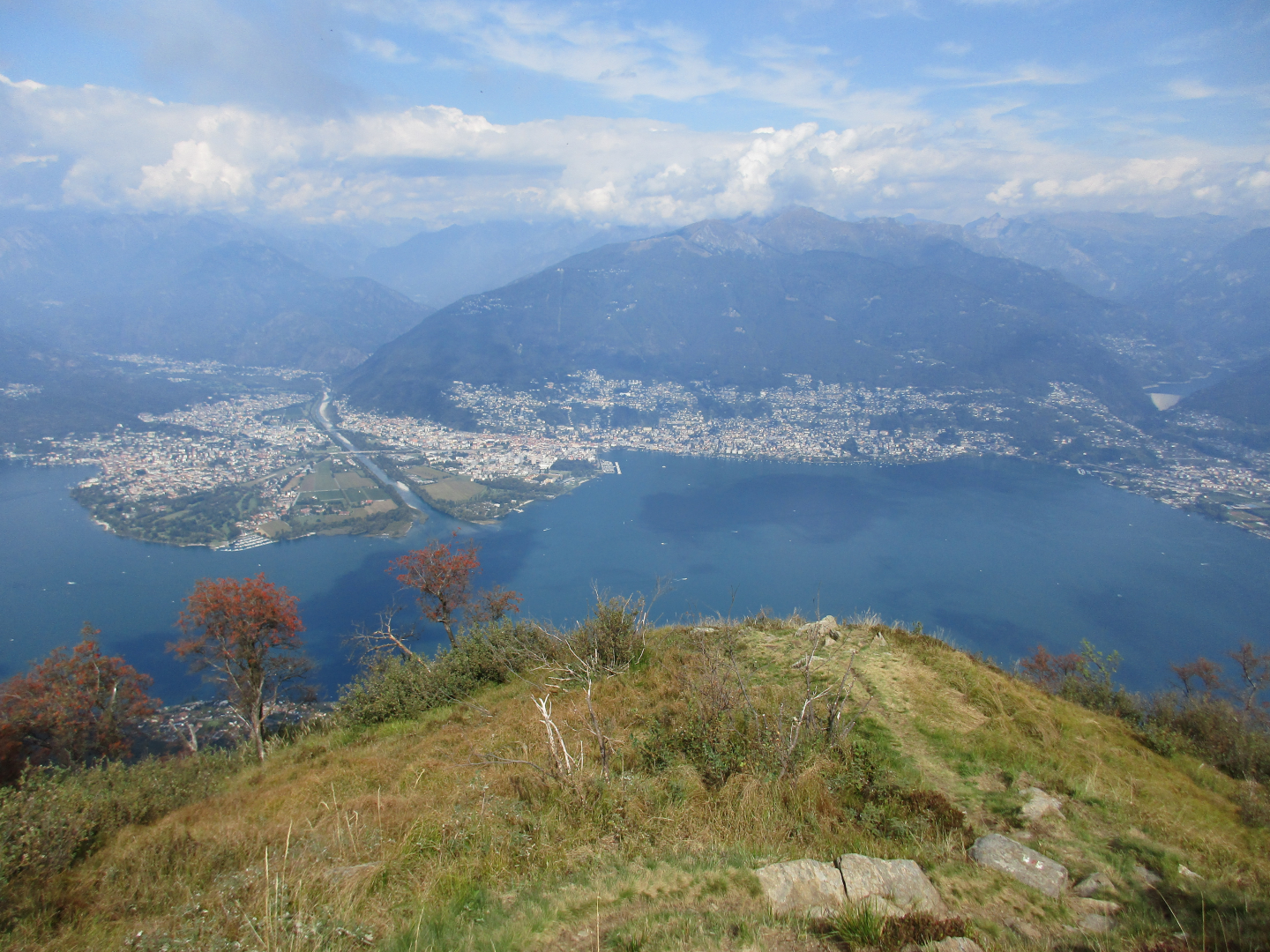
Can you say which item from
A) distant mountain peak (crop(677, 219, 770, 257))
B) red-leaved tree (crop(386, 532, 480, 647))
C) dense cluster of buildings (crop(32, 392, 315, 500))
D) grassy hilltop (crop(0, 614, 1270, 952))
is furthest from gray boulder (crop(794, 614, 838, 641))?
distant mountain peak (crop(677, 219, 770, 257))

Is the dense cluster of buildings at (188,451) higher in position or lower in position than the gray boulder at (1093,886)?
lower

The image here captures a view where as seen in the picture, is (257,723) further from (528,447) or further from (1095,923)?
(528,447)

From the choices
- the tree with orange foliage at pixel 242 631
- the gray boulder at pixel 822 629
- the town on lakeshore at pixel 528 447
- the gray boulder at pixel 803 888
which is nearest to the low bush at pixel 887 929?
the gray boulder at pixel 803 888

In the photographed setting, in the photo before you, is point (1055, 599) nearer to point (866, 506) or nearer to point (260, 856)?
point (866, 506)

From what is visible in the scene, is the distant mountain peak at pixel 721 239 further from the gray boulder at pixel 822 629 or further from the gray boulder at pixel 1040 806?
the gray boulder at pixel 1040 806

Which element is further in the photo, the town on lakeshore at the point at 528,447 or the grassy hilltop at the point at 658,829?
the town on lakeshore at the point at 528,447

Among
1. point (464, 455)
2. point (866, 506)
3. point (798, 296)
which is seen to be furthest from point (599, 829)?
point (798, 296)

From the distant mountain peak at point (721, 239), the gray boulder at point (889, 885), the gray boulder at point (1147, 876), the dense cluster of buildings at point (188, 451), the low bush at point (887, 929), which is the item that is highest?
the distant mountain peak at point (721, 239)
